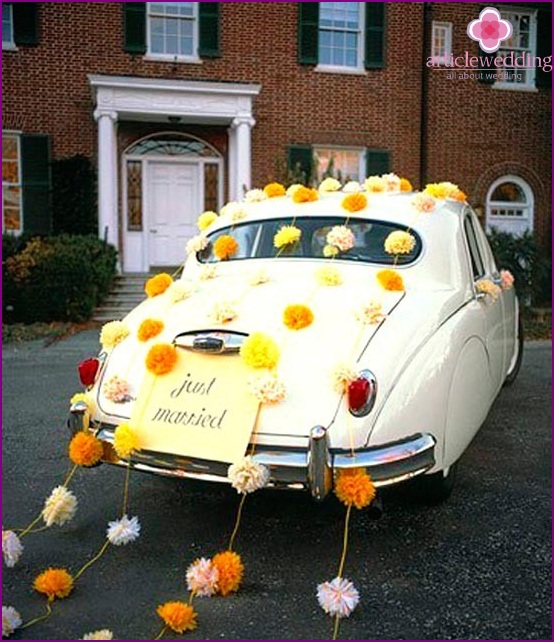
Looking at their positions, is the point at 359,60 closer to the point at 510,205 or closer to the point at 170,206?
the point at 510,205

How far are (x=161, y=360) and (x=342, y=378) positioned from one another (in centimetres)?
91

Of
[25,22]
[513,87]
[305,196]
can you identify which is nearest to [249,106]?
[25,22]

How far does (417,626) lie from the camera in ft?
8.69

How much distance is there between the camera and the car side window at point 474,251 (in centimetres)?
454

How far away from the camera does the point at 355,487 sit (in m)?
2.95

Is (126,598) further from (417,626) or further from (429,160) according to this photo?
(429,160)

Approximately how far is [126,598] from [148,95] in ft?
39.3

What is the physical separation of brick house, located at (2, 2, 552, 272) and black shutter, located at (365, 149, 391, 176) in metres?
0.03

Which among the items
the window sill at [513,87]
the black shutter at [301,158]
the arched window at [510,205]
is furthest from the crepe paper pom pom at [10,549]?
the window sill at [513,87]

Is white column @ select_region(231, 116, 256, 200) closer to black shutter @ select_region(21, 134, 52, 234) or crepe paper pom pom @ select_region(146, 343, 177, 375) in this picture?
black shutter @ select_region(21, 134, 52, 234)

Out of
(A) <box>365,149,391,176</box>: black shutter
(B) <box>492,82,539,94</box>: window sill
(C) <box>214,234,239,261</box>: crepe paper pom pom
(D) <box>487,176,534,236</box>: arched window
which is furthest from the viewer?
(D) <box>487,176,534,236</box>: arched window

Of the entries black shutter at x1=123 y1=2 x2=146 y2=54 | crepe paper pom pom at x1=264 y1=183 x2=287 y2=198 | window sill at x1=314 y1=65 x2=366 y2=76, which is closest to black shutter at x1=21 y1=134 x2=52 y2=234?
black shutter at x1=123 y1=2 x2=146 y2=54

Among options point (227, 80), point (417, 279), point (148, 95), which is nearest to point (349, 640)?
point (417, 279)

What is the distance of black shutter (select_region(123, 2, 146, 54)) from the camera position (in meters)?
13.9
